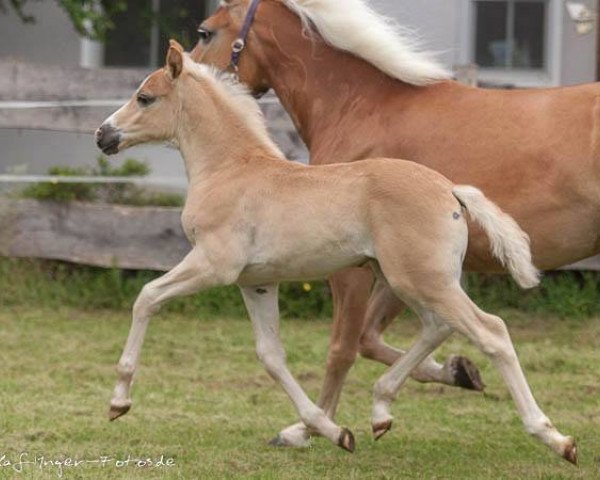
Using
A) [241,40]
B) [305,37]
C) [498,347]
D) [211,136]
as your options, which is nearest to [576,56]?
[305,37]

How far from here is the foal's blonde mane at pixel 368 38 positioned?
21.7 feet

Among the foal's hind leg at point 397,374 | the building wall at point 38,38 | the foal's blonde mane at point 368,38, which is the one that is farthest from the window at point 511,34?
the foal's hind leg at point 397,374

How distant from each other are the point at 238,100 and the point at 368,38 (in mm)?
824

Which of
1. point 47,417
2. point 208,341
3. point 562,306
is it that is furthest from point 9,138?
point 47,417

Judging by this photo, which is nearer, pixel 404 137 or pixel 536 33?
pixel 404 137

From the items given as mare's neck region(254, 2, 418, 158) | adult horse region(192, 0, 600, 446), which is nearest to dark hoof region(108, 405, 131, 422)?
adult horse region(192, 0, 600, 446)

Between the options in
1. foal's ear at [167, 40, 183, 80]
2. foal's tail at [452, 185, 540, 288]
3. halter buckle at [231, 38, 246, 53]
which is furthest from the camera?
halter buckle at [231, 38, 246, 53]

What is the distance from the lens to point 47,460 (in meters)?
5.99

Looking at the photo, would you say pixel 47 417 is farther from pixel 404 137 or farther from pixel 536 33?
pixel 536 33

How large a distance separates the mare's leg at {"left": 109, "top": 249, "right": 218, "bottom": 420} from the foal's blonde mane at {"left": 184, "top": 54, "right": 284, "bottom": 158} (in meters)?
0.60

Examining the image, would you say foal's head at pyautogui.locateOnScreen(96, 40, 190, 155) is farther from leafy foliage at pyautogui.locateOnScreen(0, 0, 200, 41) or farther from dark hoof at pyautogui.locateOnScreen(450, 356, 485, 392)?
leafy foliage at pyautogui.locateOnScreen(0, 0, 200, 41)

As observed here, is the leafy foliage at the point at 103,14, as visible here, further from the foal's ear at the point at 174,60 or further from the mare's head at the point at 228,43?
the foal's ear at the point at 174,60

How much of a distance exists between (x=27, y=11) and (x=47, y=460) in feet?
22.6

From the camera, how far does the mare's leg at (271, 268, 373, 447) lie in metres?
6.48
